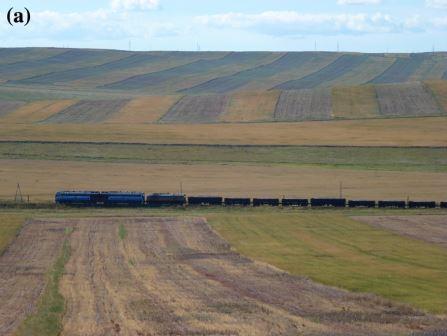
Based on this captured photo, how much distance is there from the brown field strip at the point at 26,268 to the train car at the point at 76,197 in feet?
24.8

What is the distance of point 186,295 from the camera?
37.1 m

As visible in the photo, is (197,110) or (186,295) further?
(197,110)

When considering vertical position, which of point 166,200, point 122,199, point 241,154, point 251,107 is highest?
point 251,107

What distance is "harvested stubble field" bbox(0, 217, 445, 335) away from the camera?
1208 inches

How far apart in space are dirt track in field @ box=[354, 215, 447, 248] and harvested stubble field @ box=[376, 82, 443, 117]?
57654 millimetres

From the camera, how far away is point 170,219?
67125mm

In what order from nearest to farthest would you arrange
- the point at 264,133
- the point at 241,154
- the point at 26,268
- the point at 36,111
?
the point at 26,268 → the point at 241,154 → the point at 264,133 → the point at 36,111

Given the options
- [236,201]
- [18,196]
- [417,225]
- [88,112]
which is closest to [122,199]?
[18,196]

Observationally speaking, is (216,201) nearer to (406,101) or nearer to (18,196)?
(18,196)

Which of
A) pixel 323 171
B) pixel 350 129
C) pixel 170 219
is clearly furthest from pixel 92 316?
pixel 350 129

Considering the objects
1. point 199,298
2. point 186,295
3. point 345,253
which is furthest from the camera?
point 345,253

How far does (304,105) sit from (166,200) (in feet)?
208

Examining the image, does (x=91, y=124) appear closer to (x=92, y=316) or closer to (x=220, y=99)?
(x=220, y=99)

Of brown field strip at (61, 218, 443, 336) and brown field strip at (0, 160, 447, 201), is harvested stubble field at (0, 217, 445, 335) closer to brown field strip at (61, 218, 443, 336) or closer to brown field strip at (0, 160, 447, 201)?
brown field strip at (61, 218, 443, 336)
